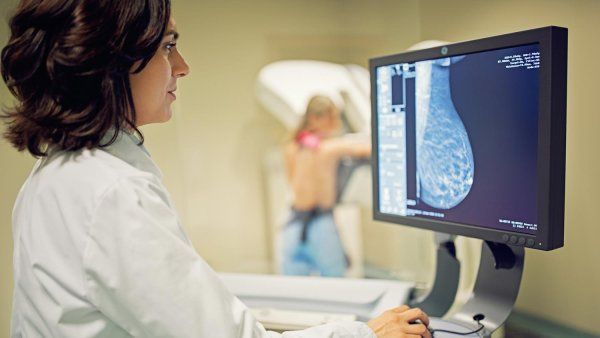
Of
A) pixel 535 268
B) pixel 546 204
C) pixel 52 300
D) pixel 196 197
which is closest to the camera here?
pixel 52 300

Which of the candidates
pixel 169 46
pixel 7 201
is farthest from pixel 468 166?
pixel 7 201

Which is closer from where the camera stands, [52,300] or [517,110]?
[52,300]

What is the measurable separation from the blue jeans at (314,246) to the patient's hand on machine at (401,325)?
1727 mm

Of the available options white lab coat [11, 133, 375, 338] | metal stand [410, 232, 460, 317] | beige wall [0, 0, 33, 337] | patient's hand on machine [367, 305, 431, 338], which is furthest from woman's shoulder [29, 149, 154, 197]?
beige wall [0, 0, 33, 337]

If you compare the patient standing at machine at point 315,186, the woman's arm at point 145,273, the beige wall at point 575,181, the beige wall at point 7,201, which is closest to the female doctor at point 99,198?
the woman's arm at point 145,273

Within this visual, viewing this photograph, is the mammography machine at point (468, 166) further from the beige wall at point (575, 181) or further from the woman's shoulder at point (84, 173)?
the woman's shoulder at point (84, 173)

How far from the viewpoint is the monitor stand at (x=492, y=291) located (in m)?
0.97

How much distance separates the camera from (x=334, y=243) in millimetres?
2682

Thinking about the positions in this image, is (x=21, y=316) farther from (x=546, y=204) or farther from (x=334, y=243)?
(x=334, y=243)

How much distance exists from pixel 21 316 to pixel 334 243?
197cm

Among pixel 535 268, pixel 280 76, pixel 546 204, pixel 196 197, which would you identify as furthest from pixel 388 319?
pixel 280 76

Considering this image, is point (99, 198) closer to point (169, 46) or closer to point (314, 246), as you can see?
point (169, 46)

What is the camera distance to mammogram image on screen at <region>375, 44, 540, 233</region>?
86 cm

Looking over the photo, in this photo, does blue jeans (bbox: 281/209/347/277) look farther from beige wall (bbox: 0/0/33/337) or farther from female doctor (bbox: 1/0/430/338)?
female doctor (bbox: 1/0/430/338)
